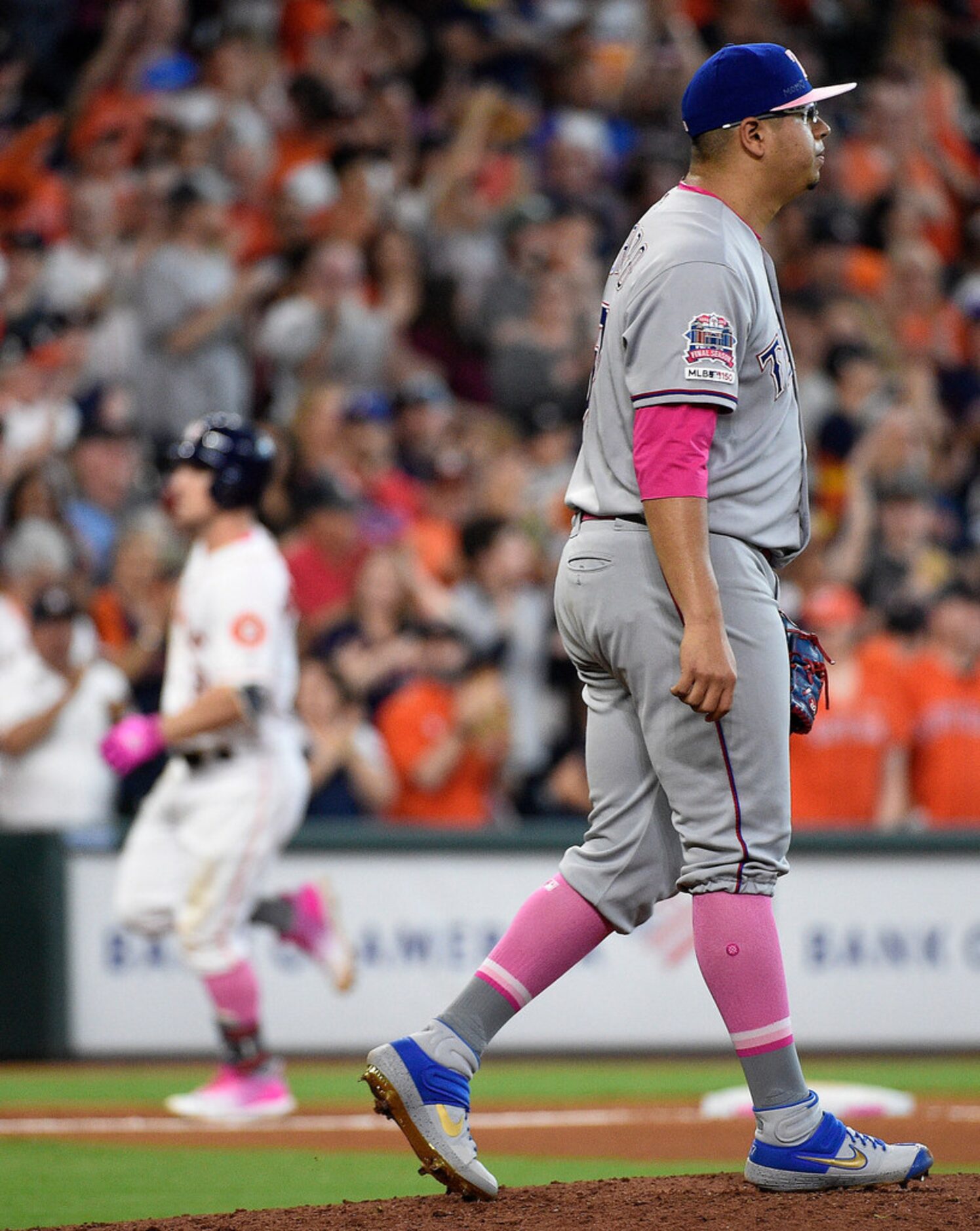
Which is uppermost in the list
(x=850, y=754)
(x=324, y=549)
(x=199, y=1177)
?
(x=324, y=549)

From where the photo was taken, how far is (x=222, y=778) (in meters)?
6.44

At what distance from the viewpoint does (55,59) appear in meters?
12.3

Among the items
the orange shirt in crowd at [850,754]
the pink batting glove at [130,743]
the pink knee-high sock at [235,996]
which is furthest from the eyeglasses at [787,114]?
the orange shirt in crowd at [850,754]

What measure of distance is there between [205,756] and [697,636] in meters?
3.19

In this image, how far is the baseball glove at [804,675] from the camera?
3918 mm

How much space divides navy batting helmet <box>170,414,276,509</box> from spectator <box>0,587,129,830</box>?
184 centimetres

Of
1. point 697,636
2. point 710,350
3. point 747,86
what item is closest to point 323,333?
point 747,86

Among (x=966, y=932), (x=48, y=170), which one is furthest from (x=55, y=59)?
(x=966, y=932)

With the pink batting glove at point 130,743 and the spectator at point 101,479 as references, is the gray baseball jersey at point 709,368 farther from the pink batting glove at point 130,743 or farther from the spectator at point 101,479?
the spectator at point 101,479

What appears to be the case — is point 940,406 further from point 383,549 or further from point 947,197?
point 383,549

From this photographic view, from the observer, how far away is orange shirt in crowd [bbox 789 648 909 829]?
8.88 m

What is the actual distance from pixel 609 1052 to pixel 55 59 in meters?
7.56

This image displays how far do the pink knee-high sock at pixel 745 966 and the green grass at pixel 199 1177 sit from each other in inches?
42.4

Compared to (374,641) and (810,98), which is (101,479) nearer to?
(374,641)
